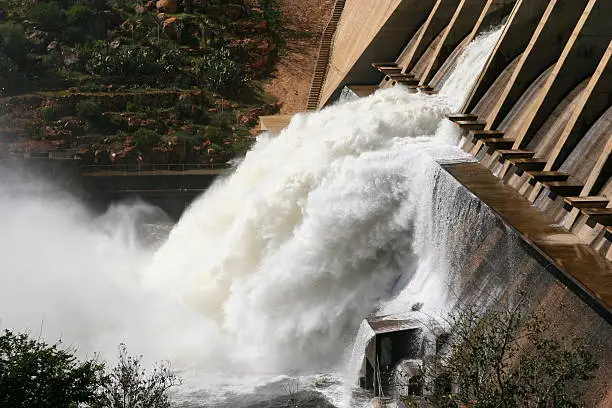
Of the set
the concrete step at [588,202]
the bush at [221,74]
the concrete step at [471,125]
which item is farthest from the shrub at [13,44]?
the concrete step at [588,202]

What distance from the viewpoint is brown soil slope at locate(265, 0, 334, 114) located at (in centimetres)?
4506

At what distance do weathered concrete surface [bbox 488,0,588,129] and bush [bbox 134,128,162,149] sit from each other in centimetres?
1939

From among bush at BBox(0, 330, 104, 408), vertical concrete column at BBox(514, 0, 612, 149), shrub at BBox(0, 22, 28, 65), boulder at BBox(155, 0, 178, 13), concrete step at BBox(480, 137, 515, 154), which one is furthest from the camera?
boulder at BBox(155, 0, 178, 13)

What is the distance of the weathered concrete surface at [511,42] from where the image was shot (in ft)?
86.6

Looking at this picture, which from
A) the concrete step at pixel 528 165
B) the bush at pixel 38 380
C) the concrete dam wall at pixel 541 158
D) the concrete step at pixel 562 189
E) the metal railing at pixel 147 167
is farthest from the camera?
the metal railing at pixel 147 167

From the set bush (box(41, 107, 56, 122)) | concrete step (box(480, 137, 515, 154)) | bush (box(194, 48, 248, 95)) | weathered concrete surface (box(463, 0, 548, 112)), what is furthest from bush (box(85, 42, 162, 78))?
concrete step (box(480, 137, 515, 154))

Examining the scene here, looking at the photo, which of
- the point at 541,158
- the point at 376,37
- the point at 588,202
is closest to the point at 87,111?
the point at 376,37

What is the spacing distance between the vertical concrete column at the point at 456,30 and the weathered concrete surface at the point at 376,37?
13.6ft

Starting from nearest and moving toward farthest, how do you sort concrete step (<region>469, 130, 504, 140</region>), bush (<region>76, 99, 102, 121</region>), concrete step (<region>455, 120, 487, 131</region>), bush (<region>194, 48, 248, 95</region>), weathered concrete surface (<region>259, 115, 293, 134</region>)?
concrete step (<region>469, 130, 504, 140</region>), concrete step (<region>455, 120, 487, 131</region>), weathered concrete surface (<region>259, 115, 293, 134</region>), bush (<region>76, 99, 102, 121</region>), bush (<region>194, 48, 248, 95</region>)

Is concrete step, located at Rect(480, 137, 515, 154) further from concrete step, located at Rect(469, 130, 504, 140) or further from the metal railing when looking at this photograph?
the metal railing

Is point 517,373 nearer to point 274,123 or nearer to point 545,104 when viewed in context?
point 545,104

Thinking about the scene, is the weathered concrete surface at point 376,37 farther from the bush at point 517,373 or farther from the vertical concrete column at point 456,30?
the bush at point 517,373

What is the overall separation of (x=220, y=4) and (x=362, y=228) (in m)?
28.0

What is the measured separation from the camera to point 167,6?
48906 millimetres
